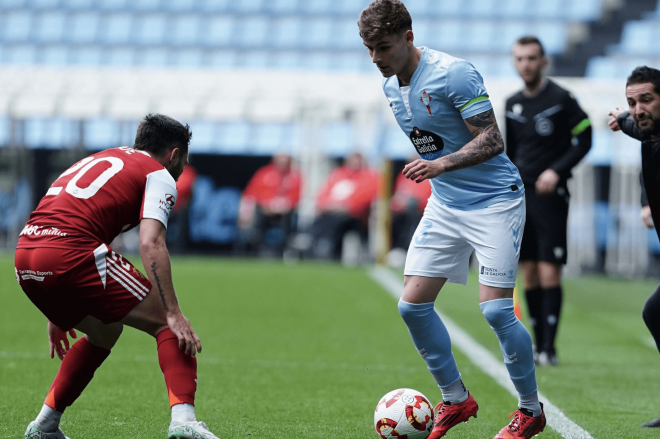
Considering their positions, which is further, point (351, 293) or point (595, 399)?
point (351, 293)

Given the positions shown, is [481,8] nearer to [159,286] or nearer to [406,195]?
[406,195]

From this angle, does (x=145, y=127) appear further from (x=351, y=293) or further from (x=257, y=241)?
(x=257, y=241)

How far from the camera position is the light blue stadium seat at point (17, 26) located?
29.9 metres

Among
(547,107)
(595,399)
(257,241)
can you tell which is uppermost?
(547,107)

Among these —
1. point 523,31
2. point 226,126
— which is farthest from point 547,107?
point 523,31

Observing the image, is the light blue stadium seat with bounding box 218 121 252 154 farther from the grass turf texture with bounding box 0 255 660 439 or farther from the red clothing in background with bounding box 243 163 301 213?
the grass turf texture with bounding box 0 255 660 439

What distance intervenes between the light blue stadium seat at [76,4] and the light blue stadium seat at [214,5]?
3.85 meters

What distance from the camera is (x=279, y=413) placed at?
4469 millimetres

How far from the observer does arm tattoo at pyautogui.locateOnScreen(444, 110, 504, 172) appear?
12.0 ft

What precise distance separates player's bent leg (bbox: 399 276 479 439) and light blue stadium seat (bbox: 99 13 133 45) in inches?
1080

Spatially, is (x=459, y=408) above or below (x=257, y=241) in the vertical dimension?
above

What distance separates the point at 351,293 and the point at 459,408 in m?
6.86

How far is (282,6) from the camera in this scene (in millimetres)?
30562

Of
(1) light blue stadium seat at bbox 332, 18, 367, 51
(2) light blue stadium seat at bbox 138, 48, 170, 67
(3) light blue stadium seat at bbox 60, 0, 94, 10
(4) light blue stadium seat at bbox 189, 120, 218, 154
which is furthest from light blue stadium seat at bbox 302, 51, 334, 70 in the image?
(3) light blue stadium seat at bbox 60, 0, 94, 10
